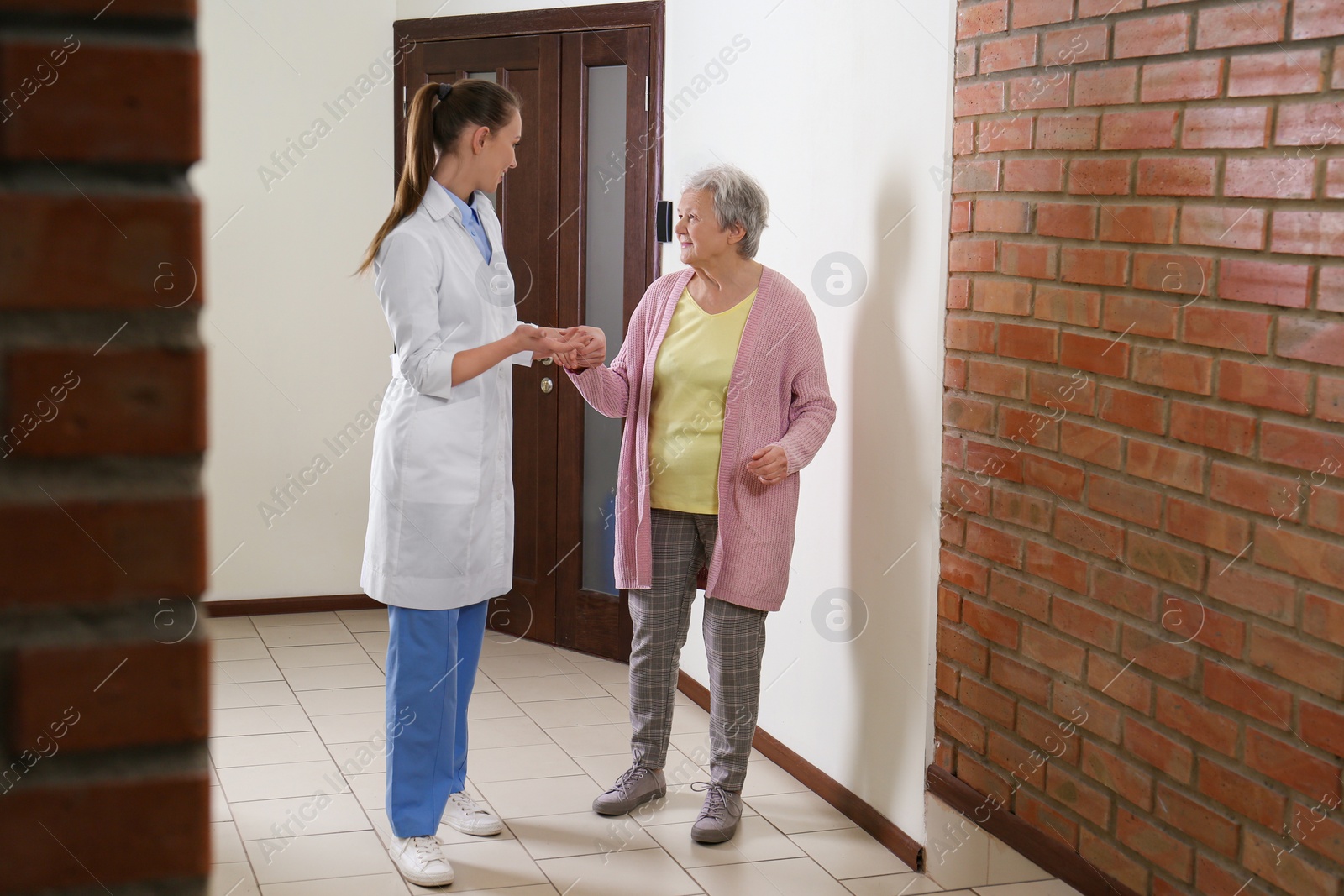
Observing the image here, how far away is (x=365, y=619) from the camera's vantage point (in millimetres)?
4906

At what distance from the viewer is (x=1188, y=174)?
1.90m

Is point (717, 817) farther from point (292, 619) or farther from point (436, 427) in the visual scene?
point (292, 619)

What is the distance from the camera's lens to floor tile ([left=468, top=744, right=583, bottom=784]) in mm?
3348

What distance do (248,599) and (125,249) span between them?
Result: 4.81 meters

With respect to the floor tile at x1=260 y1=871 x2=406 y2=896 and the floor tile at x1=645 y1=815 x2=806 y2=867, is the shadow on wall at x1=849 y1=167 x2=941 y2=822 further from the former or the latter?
the floor tile at x1=260 y1=871 x2=406 y2=896

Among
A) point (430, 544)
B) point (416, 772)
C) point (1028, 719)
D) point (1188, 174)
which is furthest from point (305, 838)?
point (1188, 174)

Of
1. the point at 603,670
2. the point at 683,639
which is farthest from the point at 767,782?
the point at 603,670

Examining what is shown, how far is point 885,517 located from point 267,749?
1.91m

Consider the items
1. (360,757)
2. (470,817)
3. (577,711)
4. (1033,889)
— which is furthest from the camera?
(577,711)

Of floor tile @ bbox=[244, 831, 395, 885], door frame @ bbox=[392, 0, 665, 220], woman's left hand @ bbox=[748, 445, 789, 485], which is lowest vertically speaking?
floor tile @ bbox=[244, 831, 395, 885]

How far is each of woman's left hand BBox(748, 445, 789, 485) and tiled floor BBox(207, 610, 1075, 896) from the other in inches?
35.6

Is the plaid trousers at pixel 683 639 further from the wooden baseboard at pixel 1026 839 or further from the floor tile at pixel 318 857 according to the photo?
the floor tile at pixel 318 857

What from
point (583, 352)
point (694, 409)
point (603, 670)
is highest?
point (583, 352)

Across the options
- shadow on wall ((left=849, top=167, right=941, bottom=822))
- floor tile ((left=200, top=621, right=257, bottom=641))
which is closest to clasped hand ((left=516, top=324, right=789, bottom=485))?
shadow on wall ((left=849, top=167, right=941, bottom=822))
